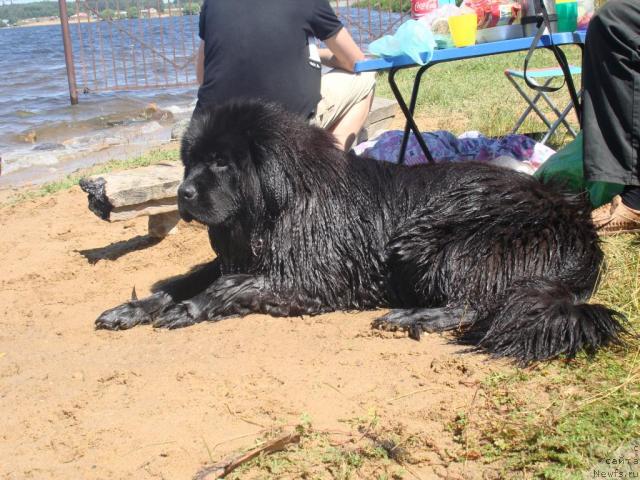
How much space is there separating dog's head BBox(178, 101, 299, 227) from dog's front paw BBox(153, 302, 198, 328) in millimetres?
490

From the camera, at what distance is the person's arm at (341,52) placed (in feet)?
16.3

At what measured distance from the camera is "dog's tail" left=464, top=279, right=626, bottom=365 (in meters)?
2.88

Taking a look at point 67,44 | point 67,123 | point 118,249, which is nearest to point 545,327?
point 118,249

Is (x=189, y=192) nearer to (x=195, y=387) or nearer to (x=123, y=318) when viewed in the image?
(x=123, y=318)

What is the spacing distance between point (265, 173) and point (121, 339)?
3.73 ft

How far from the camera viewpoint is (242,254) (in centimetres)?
401

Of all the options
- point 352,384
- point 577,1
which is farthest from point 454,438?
point 577,1

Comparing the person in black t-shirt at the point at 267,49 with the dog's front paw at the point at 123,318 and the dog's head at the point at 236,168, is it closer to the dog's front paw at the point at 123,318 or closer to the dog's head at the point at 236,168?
the dog's head at the point at 236,168

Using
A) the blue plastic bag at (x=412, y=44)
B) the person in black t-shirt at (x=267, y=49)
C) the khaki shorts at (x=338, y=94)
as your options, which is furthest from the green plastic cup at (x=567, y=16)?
the khaki shorts at (x=338, y=94)

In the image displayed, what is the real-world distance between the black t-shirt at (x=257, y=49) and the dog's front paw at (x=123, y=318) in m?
1.38

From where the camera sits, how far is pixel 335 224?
12.7 ft

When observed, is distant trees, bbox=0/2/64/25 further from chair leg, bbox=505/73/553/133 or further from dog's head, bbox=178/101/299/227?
dog's head, bbox=178/101/299/227

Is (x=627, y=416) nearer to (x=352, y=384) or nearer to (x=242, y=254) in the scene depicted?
(x=352, y=384)

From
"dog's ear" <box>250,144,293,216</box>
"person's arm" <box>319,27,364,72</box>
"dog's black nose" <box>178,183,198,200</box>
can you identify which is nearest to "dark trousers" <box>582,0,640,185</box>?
"dog's ear" <box>250,144,293,216</box>
